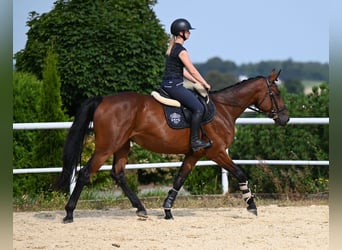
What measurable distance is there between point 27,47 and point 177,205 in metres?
4.71

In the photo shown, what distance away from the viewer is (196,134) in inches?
291

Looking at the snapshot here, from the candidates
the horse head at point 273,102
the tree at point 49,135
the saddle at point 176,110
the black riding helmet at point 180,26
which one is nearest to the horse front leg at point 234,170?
the saddle at point 176,110

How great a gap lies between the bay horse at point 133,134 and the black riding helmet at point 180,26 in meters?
0.85

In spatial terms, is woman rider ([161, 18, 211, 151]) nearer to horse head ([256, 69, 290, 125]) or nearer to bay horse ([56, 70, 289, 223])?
bay horse ([56, 70, 289, 223])

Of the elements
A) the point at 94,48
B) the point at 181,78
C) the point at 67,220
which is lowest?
the point at 67,220

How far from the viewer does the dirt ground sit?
603cm

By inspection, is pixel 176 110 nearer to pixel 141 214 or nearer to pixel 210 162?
pixel 141 214

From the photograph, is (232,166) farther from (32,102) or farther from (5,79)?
(5,79)

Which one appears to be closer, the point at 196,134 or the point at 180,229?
the point at 180,229

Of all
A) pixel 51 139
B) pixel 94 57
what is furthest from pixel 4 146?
pixel 94 57

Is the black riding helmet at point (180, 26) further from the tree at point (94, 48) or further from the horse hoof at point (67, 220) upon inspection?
the tree at point (94, 48)

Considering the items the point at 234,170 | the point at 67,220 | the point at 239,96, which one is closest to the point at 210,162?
Answer: the point at 239,96

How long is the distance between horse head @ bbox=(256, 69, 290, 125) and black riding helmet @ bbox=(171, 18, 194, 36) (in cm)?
139

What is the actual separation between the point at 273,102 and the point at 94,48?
177 inches
